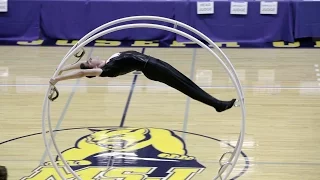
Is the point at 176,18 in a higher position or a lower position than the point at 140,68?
lower

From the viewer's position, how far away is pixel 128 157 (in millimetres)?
9984

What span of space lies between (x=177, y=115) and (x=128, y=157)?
5.69 feet

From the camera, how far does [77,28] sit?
1473 centimetres

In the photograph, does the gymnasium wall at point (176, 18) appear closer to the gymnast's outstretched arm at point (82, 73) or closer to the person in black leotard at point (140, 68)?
the person in black leotard at point (140, 68)

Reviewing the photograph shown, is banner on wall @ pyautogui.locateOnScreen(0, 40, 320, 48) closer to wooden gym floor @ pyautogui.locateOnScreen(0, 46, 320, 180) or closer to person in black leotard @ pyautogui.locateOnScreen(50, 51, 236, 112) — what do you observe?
wooden gym floor @ pyautogui.locateOnScreen(0, 46, 320, 180)

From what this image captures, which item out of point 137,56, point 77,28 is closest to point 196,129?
point 137,56

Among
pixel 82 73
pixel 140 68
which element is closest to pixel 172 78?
pixel 140 68

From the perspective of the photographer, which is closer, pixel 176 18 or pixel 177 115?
pixel 177 115

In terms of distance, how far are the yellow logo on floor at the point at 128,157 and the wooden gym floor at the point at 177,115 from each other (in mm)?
26

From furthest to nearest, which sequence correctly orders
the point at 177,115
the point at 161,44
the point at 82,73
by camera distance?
the point at 161,44 → the point at 177,115 → the point at 82,73

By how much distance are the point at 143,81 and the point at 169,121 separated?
1857 millimetres

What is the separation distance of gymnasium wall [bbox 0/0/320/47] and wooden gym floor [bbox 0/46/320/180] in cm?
47

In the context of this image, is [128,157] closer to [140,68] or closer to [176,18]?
[140,68]

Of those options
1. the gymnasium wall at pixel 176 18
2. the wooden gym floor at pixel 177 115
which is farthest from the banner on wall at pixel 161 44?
the wooden gym floor at pixel 177 115
